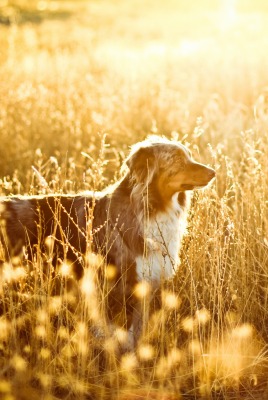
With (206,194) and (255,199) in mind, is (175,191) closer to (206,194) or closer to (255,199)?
(206,194)

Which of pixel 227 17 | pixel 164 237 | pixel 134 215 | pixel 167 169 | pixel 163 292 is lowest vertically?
pixel 163 292

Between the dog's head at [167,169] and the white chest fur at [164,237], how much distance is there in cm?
12

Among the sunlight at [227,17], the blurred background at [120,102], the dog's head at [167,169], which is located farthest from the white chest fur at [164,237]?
the sunlight at [227,17]

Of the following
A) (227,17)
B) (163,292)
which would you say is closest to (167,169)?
(163,292)

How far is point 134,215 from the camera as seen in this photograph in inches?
162

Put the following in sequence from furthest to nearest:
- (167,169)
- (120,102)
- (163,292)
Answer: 1. (120,102)
2. (167,169)
3. (163,292)

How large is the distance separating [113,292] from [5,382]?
3.77 feet

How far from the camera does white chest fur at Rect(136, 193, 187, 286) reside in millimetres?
4035

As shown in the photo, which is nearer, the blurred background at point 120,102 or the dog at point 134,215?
the dog at point 134,215

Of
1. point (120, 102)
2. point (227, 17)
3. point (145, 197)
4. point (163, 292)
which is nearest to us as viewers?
point (163, 292)

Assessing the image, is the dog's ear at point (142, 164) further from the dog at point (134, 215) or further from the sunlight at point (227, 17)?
the sunlight at point (227, 17)

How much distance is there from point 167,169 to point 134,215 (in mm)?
378

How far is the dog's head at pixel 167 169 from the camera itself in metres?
4.07

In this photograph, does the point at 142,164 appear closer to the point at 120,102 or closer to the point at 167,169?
the point at 167,169
